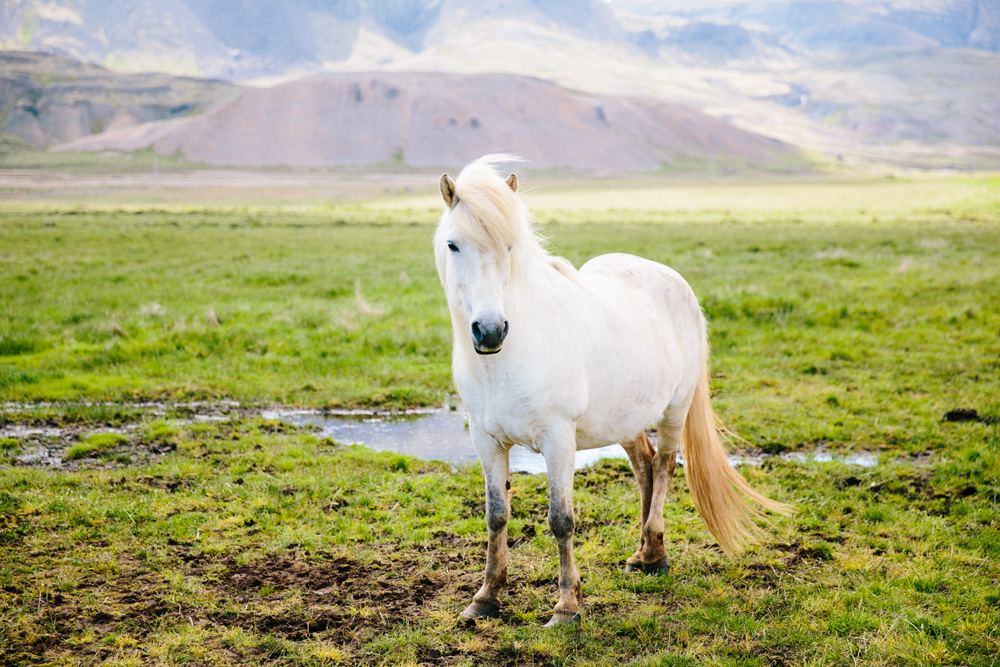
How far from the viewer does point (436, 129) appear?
11881cm

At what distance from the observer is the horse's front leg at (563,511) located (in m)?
4.04

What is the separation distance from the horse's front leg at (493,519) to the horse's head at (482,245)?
878mm

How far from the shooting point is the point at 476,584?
4.66 meters

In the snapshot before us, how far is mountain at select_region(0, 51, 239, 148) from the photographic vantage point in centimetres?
12727

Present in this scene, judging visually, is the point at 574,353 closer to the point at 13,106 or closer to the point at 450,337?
the point at 450,337

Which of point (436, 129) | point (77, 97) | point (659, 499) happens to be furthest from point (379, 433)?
point (77, 97)

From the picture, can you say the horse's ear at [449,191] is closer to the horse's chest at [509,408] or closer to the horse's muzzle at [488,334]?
the horse's muzzle at [488,334]

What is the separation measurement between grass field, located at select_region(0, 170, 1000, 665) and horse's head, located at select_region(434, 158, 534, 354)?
202 cm

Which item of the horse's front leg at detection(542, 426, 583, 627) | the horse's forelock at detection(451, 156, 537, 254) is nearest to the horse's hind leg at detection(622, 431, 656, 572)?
the horse's front leg at detection(542, 426, 583, 627)

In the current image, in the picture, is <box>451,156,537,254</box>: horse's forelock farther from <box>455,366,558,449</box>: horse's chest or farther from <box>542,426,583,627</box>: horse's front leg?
<box>542,426,583,627</box>: horse's front leg

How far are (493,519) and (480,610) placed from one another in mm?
590

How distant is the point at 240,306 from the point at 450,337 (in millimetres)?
4772

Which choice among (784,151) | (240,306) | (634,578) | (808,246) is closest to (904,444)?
(634,578)

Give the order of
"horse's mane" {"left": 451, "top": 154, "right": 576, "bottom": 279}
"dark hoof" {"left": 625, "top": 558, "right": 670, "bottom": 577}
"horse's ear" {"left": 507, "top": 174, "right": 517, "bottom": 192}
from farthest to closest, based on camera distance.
A: "dark hoof" {"left": 625, "top": 558, "right": 670, "bottom": 577}
"horse's ear" {"left": 507, "top": 174, "right": 517, "bottom": 192}
"horse's mane" {"left": 451, "top": 154, "right": 576, "bottom": 279}
